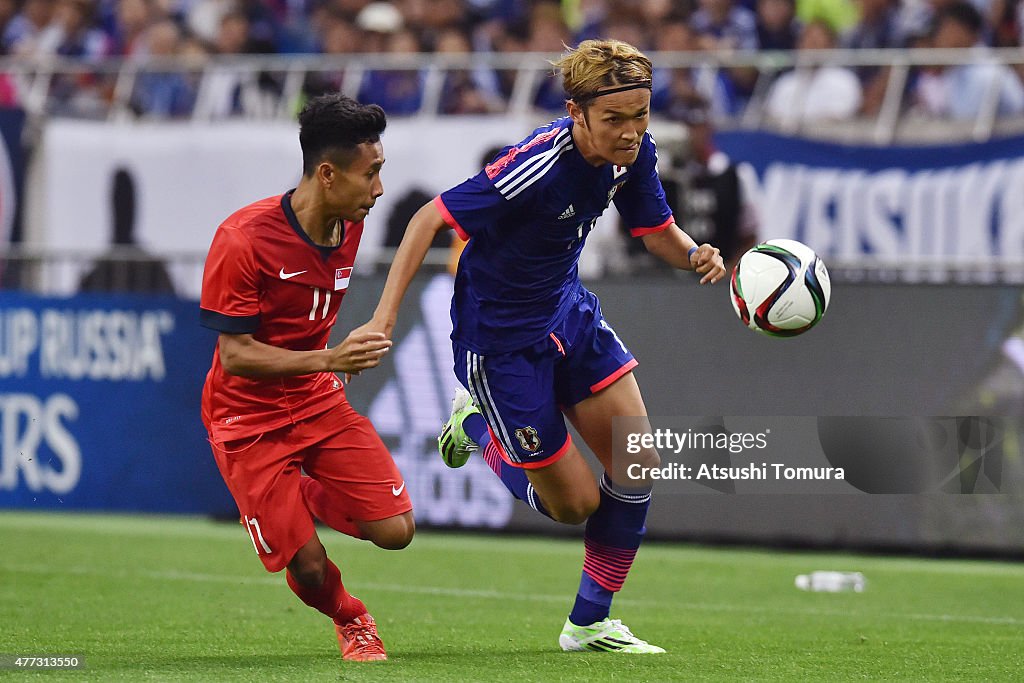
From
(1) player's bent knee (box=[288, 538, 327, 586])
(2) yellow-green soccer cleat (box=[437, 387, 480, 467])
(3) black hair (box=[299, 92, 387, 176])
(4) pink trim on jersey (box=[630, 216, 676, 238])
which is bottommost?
(1) player's bent knee (box=[288, 538, 327, 586])

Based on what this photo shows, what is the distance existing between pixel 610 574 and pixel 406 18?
10.6 m

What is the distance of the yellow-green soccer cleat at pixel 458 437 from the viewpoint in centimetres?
796

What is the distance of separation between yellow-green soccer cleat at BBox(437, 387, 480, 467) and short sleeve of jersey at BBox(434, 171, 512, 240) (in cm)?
165

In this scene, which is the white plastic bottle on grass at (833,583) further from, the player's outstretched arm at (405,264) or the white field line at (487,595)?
the player's outstretched arm at (405,264)

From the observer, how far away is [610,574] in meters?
6.94

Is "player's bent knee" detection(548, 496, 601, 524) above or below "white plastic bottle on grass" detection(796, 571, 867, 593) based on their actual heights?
above

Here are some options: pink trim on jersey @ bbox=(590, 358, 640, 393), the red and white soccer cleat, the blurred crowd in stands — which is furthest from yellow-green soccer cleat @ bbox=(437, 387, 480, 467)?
the blurred crowd in stands

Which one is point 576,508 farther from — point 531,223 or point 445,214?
point 445,214

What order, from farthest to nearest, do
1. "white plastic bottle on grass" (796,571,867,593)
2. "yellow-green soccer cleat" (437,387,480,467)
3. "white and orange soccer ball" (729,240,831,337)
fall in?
"white plastic bottle on grass" (796,571,867,593) → "yellow-green soccer cleat" (437,387,480,467) → "white and orange soccer ball" (729,240,831,337)

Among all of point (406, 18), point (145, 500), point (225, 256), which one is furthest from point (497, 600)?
point (406, 18)

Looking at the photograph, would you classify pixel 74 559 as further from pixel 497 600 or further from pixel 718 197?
pixel 718 197

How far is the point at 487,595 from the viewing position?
30.2 feet

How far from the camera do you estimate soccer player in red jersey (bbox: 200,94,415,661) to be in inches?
249

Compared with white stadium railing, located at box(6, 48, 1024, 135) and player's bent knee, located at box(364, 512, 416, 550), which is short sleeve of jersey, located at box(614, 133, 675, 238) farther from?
white stadium railing, located at box(6, 48, 1024, 135)
